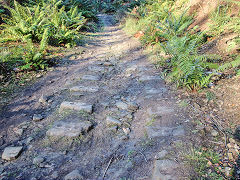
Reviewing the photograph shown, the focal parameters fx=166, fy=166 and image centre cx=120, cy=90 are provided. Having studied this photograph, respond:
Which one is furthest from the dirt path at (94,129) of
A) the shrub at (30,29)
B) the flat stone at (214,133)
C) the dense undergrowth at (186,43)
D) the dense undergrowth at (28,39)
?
the shrub at (30,29)

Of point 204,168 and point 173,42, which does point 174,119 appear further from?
point 173,42

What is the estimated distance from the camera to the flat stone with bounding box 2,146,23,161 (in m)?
1.80

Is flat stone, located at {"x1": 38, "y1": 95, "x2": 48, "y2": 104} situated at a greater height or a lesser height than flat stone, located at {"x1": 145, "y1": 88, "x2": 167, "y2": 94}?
greater

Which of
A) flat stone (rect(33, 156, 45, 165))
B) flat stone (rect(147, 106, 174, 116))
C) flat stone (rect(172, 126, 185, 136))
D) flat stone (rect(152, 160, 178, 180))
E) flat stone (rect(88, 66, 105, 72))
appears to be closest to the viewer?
flat stone (rect(152, 160, 178, 180))

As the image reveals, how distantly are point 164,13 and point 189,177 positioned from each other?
222 inches

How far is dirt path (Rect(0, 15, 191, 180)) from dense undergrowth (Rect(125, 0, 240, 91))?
1.39 ft

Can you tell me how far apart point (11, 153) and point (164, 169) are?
1.63 meters

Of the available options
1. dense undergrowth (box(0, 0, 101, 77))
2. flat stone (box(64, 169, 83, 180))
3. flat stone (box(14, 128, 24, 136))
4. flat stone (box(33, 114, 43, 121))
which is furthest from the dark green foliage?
dense undergrowth (box(0, 0, 101, 77))

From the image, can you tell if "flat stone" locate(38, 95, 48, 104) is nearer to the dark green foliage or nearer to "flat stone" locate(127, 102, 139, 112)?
"flat stone" locate(127, 102, 139, 112)

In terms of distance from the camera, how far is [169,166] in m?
1.50

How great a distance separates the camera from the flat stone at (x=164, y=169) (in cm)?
141

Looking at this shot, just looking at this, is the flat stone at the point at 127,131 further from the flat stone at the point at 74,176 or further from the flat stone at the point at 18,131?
the flat stone at the point at 18,131

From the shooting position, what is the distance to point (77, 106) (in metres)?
2.53

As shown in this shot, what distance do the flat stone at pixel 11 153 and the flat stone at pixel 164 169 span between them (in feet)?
4.87
